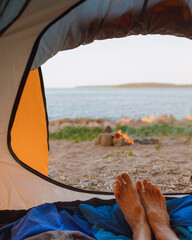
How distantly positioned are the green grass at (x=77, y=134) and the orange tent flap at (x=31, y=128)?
2.69m

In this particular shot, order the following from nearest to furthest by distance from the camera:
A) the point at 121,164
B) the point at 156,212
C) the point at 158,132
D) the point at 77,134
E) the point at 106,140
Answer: the point at 156,212
the point at 121,164
the point at 106,140
the point at 77,134
the point at 158,132

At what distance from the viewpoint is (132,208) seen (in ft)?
4.79

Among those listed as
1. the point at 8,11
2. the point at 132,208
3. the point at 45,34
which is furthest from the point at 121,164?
the point at 8,11

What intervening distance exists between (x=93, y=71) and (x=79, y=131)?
24.4 m

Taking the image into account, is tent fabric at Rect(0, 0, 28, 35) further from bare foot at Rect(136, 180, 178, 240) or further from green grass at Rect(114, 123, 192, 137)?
green grass at Rect(114, 123, 192, 137)

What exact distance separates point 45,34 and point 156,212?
1.24m

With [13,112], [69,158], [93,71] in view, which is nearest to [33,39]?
[13,112]

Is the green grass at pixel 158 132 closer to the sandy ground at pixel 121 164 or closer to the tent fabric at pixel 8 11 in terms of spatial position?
the sandy ground at pixel 121 164

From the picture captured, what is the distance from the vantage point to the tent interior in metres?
1.30

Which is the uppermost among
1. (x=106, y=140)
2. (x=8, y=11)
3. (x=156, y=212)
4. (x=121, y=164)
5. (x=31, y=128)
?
(x=8, y=11)

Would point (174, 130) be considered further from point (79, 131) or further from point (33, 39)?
point (33, 39)

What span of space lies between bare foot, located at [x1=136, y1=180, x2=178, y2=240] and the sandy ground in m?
0.79

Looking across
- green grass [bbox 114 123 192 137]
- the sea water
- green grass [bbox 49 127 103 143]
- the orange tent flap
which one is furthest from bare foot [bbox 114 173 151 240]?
the sea water

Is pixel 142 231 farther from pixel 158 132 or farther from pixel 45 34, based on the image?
pixel 158 132
